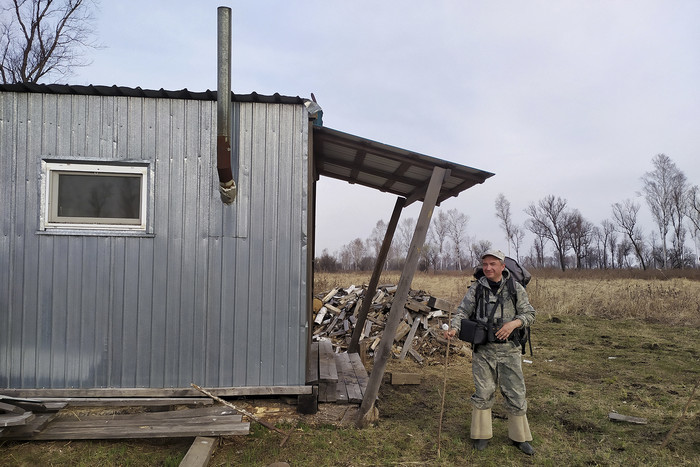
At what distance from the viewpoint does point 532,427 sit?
5191 millimetres

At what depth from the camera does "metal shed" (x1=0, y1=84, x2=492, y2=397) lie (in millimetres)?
4582

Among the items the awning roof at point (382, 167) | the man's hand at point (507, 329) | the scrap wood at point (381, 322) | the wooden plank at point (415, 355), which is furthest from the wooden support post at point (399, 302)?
Result: the wooden plank at point (415, 355)

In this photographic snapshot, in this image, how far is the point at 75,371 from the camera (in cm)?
458

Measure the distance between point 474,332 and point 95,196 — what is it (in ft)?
13.8

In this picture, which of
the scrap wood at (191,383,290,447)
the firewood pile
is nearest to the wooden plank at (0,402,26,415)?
the scrap wood at (191,383,290,447)

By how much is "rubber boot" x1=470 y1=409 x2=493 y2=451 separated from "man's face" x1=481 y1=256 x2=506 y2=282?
137 cm

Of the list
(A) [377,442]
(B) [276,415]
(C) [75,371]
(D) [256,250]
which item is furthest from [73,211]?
(A) [377,442]

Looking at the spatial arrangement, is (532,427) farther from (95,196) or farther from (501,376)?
(95,196)

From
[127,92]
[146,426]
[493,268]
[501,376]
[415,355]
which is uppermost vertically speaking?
[127,92]

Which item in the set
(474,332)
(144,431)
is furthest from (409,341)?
(144,431)

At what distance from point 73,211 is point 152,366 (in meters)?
1.85

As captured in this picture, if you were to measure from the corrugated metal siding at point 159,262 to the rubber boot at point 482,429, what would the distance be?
1.86m

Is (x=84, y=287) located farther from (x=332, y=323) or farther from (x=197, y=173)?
(x=332, y=323)

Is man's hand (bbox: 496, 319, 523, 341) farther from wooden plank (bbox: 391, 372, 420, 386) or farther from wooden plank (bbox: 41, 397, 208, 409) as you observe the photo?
wooden plank (bbox: 41, 397, 208, 409)
